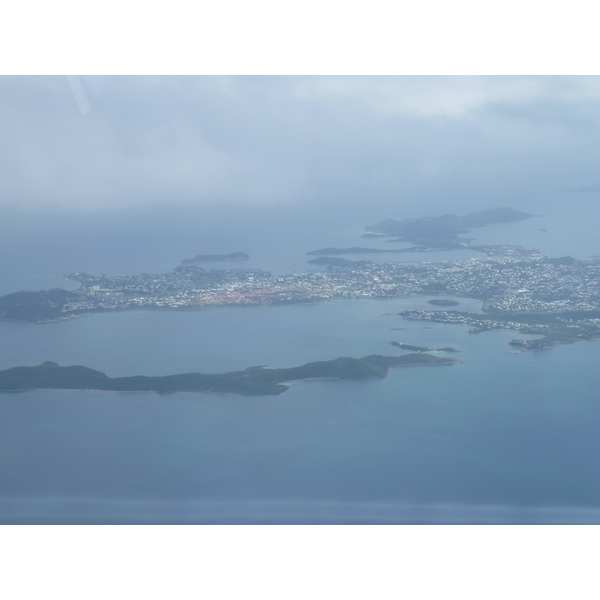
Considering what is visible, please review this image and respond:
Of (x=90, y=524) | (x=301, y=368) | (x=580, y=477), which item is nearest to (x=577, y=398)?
(x=580, y=477)

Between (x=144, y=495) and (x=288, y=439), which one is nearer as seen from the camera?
(x=144, y=495)

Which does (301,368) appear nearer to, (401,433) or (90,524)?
(401,433)

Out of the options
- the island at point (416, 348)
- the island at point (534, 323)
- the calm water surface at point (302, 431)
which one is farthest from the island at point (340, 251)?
the island at point (416, 348)

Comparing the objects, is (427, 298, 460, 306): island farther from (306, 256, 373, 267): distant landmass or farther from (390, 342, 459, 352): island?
(306, 256, 373, 267): distant landmass

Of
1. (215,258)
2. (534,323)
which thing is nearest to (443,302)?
(534,323)

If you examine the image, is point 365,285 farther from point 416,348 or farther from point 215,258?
point 215,258

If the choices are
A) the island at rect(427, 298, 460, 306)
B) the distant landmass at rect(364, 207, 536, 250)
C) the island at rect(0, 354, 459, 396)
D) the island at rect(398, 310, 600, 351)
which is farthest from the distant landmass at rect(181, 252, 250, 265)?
the island at rect(427, 298, 460, 306)
